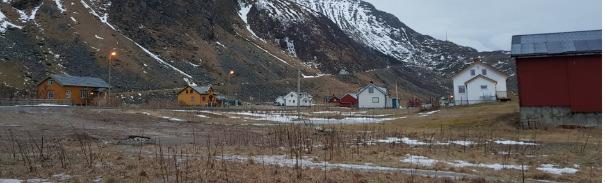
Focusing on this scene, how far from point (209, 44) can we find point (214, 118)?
302ft

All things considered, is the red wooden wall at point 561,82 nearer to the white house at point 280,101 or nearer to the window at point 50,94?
the window at point 50,94

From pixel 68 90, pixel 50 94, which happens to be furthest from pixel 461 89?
pixel 50 94

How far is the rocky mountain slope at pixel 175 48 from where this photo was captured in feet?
305

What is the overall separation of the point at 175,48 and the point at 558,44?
101190 mm

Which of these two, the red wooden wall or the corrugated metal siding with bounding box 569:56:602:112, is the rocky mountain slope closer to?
the red wooden wall

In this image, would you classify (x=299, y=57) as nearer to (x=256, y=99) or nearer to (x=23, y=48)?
(x=256, y=99)

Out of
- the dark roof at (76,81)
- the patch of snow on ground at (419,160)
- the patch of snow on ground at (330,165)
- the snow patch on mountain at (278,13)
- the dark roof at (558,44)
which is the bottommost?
the patch of snow on ground at (419,160)

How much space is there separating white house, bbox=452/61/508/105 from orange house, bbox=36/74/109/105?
171 feet

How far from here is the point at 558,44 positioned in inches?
1325

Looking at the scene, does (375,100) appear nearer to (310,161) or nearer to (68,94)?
(68,94)

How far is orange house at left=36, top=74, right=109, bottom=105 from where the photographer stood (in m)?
71.1

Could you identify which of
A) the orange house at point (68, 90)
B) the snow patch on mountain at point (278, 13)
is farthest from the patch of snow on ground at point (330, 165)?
the snow patch on mountain at point (278, 13)

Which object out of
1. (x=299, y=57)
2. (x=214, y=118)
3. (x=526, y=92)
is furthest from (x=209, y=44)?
(x=526, y=92)

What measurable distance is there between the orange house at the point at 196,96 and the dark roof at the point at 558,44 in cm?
5576
